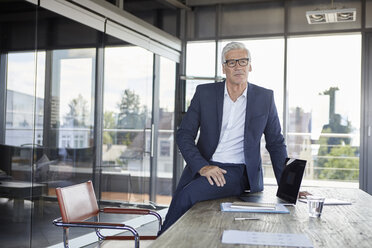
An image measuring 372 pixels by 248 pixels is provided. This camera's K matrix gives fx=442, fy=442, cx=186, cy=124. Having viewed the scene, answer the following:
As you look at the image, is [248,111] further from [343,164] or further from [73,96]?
[343,164]

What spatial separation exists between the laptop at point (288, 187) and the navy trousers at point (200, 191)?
0.07 metres

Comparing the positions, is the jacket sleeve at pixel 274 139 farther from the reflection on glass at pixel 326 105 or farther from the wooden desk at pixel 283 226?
the reflection on glass at pixel 326 105

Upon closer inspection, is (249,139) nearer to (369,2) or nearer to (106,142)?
(106,142)

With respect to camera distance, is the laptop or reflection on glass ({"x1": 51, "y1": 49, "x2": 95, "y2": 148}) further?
reflection on glass ({"x1": 51, "y1": 49, "x2": 95, "y2": 148})

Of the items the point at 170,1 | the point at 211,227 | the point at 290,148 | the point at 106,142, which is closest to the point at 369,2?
the point at 290,148

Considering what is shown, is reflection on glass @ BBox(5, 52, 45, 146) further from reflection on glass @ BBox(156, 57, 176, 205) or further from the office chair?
reflection on glass @ BBox(156, 57, 176, 205)

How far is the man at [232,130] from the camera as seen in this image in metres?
2.10

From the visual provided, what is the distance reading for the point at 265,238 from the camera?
1.23m

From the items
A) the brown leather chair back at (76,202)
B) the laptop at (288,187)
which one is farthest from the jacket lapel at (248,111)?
the brown leather chair back at (76,202)

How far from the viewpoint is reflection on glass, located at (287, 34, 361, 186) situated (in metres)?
5.89

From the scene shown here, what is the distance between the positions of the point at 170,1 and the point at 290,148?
264 centimetres

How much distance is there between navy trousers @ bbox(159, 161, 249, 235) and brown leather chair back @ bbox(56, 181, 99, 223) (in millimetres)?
459

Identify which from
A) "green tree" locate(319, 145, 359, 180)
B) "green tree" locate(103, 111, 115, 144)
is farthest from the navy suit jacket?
"green tree" locate(319, 145, 359, 180)

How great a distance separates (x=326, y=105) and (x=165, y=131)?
2.23 meters
